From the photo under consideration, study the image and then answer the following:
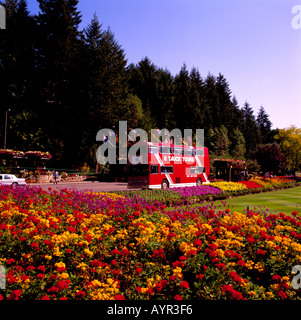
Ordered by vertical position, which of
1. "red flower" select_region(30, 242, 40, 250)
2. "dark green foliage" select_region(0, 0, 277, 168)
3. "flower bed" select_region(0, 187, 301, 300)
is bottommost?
"flower bed" select_region(0, 187, 301, 300)

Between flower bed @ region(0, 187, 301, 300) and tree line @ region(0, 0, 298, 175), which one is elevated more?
tree line @ region(0, 0, 298, 175)

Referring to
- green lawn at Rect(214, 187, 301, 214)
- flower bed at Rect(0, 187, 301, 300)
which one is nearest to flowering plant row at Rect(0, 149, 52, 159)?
green lawn at Rect(214, 187, 301, 214)

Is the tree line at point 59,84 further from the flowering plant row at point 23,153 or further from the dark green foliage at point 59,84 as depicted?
the flowering plant row at point 23,153

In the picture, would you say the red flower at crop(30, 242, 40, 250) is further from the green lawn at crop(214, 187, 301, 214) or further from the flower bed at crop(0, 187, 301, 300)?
the green lawn at crop(214, 187, 301, 214)

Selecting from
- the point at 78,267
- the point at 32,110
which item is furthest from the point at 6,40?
the point at 78,267

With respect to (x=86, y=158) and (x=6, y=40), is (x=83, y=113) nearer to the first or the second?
(x=86, y=158)

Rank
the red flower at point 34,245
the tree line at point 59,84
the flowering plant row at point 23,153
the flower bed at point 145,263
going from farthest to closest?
the tree line at point 59,84 → the flowering plant row at point 23,153 → the red flower at point 34,245 → the flower bed at point 145,263

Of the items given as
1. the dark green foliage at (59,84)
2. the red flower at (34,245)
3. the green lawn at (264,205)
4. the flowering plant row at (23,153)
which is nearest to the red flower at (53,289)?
the red flower at (34,245)

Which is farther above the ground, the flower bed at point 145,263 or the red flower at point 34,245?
the red flower at point 34,245

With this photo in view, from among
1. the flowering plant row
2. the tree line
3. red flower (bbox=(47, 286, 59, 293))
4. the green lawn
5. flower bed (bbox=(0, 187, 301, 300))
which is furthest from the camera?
the tree line

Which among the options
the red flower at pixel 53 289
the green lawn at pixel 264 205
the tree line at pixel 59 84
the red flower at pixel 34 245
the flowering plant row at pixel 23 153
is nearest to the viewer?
the red flower at pixel 53 289

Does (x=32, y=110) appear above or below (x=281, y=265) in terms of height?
above
